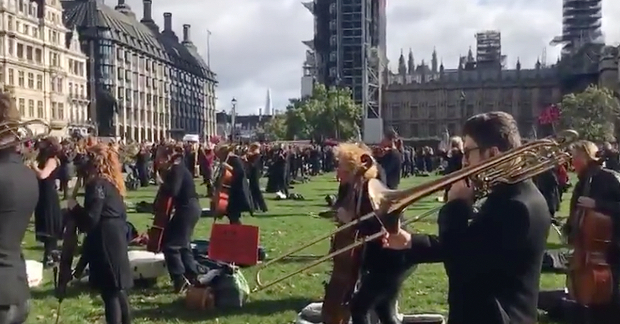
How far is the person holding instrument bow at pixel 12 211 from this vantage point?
5.32 meters

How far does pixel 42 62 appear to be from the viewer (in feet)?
268

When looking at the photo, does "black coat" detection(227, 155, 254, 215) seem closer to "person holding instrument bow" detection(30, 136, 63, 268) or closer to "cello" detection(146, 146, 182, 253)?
"person holding instrument bow" detection(30, 136, 63, 268)

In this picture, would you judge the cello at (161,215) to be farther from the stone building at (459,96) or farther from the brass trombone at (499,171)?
the stone building at (459,96)

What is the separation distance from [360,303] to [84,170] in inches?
117

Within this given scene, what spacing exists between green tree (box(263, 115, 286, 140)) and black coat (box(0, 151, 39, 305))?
98144mm

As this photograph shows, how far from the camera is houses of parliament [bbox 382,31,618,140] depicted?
124 metres

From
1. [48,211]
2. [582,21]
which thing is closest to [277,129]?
[582,21]

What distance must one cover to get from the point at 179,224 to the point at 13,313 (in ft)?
17.6

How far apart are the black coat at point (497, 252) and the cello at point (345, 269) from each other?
2.74m

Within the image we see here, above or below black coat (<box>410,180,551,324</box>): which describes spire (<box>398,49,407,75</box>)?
above

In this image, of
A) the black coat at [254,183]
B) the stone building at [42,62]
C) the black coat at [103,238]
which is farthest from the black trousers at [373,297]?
the stone building at [42,62]

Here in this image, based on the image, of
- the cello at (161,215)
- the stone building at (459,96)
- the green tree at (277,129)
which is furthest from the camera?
the stone building at (459,96)

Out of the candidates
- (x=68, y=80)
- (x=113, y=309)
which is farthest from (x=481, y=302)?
(x=68, y=80)

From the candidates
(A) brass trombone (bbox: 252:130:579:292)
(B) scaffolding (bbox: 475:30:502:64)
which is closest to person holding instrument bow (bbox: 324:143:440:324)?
(A) brass trombone (bbox: 252:130:579:292)
